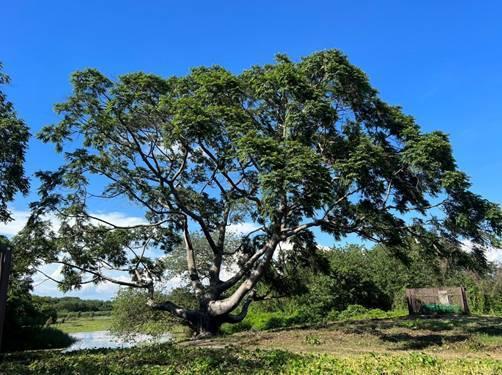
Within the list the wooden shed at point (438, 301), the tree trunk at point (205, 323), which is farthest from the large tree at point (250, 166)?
the wooden shed at point (438, 301)

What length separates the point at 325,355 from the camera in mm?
9039

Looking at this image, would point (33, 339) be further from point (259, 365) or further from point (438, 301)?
point (259, 365)

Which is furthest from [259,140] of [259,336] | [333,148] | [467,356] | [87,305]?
[87,305]

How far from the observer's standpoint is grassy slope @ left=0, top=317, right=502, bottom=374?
24.2 ft

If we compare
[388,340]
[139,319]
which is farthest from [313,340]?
[139,319]

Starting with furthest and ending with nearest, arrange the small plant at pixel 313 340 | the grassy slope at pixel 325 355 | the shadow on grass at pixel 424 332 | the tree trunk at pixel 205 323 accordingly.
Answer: the tree trunk at pixel 205 323 → the shadow on grass at pixel 424 332 → the small plant at pixel 313 340 → the grassy slope at pixel 325 355

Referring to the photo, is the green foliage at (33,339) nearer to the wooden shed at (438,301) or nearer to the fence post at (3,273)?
the wooden shed at (438,301)

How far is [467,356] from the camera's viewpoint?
952cm

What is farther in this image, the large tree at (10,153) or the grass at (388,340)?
the large tree at (10,153)

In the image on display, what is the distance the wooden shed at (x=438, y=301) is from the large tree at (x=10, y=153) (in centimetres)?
1759

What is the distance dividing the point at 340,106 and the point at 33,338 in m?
22.6

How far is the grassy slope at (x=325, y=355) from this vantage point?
738 centimetres

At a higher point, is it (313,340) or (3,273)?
(3,273)

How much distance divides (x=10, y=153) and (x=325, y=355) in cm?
1146
